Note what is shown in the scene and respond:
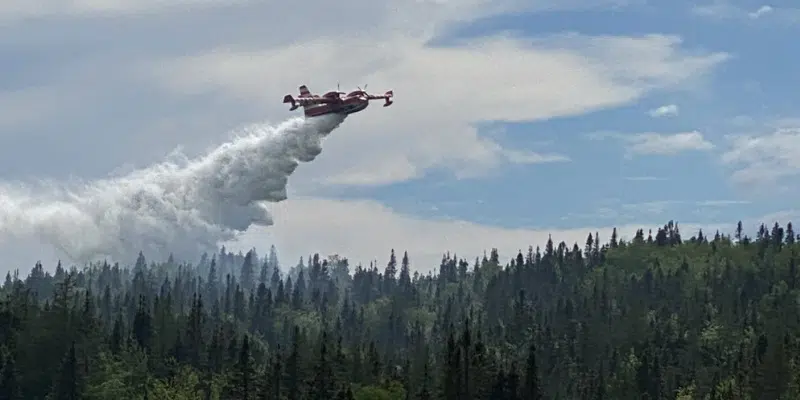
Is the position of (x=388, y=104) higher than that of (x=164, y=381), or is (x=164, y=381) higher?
(x=388, y=104)

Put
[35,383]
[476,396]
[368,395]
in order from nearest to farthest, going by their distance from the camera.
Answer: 1. [476,396]
2. [368,395]
3. [35,383]

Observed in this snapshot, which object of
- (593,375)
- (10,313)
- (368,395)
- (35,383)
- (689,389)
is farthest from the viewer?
(593,375)

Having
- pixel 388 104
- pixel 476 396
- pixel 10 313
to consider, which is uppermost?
pixel 388 104

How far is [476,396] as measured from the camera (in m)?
125

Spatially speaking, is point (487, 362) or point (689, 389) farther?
point (689, 389)

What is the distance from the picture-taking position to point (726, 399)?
14850 cm

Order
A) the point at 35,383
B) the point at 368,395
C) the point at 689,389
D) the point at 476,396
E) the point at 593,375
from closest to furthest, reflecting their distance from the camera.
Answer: the point at 476,396, the point at 368,395, the point at 35,383, the point at 689,389, the point at 593,375

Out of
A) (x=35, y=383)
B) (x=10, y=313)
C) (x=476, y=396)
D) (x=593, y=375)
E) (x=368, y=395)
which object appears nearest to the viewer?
(x=476, y=396)

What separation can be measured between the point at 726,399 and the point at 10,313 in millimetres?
81142

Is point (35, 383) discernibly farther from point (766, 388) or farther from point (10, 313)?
point (766, 388)

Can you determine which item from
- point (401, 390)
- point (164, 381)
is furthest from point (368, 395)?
point (164, 381)

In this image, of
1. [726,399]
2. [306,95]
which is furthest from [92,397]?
[726,399]

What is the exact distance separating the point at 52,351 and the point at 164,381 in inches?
512

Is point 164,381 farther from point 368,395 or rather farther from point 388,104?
point 388,104
